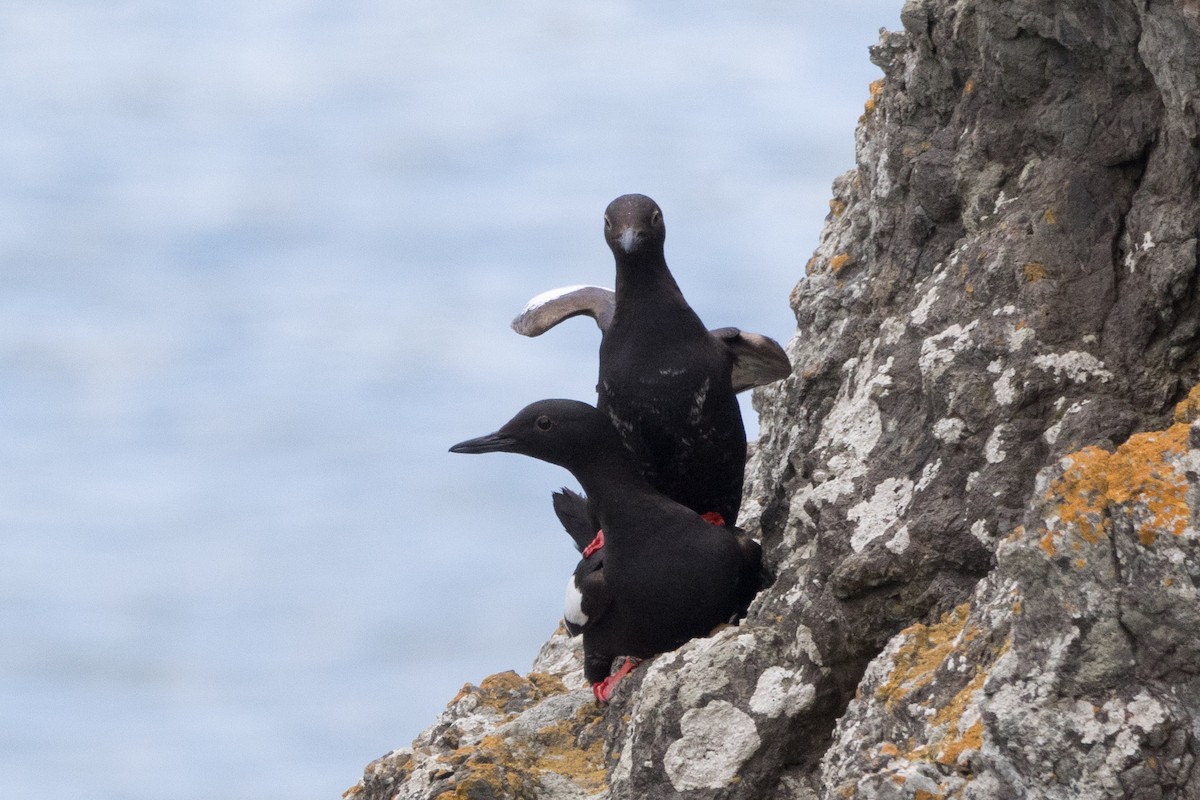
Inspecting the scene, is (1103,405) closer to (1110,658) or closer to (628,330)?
(1110,658)

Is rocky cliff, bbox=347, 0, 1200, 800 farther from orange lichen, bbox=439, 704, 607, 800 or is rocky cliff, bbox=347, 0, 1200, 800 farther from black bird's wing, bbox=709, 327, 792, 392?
black bird's wing, bbox=709, 327, 792, 392

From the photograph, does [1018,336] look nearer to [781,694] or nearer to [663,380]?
[781,694]

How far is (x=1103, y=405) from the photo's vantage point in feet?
18.1

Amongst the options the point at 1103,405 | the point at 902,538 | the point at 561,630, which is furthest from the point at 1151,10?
the point at 561,630

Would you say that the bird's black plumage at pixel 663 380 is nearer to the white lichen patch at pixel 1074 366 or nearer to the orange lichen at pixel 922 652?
the white lichen patch at pixel 1074 366

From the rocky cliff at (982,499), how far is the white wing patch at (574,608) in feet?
1.42

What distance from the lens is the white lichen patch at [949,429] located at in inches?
235

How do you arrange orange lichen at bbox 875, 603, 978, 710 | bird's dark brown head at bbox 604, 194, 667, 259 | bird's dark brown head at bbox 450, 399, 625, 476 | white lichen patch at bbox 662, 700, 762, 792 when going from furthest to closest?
1. bird's dark brown head at bbox 604, 194, 667, 259
2. bird's dark brown head at bbox 450, 399, 625, 476
3. white lichen patch at bbox 662, 700, 762, 792
4. orange lichen at bbox 875, 603, 978, 710

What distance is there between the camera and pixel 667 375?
829 cm

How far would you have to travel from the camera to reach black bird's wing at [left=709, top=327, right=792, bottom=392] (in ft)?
27.8

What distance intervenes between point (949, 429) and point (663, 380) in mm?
2484

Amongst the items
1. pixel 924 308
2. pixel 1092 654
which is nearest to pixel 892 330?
pixel 924 308

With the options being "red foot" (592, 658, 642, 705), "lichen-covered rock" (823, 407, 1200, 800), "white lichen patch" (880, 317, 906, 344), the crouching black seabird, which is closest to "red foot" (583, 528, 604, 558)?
the crouching black seabird

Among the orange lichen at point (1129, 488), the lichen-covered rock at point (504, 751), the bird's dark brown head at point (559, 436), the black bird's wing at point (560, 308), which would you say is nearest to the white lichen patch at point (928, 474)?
the orange lichen at point (1129, 488)
